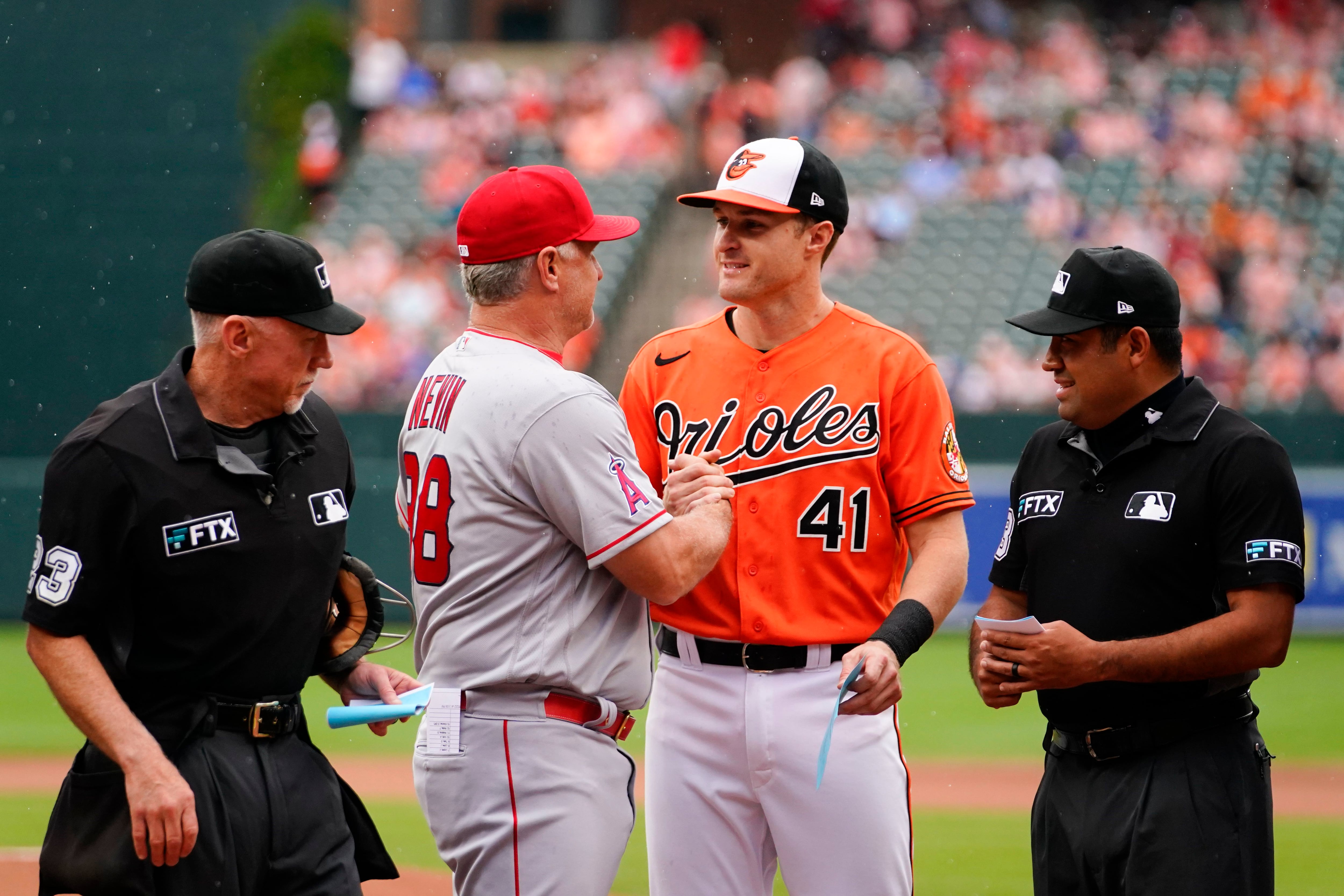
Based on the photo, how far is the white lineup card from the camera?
3.09 meters

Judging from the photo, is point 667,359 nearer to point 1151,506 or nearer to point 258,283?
point 258,283

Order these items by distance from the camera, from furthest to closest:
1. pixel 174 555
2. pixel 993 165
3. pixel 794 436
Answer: pixel 993 165 → pixel 794 436 → pixel 174 555

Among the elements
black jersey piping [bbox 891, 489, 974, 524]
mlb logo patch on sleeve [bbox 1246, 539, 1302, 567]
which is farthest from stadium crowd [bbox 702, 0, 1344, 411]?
mlb logo patch on sleeve [bbox 1246, 539, 1302, 567]

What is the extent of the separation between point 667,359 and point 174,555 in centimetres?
133

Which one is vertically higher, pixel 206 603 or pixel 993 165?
pixel 993 165

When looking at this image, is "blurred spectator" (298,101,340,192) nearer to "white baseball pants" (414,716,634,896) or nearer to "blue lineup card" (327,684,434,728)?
"blue lineup card" (327,684,434,728)

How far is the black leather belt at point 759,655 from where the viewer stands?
3498mm

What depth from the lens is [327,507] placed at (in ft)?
10.9

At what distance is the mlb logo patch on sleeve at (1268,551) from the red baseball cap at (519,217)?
1.54 m

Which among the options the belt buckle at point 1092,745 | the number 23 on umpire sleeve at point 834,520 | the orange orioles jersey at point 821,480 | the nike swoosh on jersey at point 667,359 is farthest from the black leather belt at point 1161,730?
the nike swoosh on jersey at point 667,359

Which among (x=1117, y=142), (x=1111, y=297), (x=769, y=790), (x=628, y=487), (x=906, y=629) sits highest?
(x=1117, y=142)

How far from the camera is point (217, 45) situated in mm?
21609

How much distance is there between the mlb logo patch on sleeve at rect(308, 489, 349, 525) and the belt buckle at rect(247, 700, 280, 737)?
399mm

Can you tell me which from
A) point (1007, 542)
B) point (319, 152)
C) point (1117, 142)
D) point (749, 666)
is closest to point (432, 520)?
point (749, 666)
